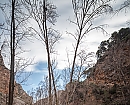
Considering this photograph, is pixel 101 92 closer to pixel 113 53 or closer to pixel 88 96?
pixel 88 96

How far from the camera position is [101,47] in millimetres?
30375

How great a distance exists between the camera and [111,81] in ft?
79.3

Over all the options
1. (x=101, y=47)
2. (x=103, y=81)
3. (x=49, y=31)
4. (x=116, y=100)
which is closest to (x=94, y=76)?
(x=103, y=81)

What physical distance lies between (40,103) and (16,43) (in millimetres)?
29836

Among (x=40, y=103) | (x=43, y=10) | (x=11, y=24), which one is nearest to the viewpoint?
(x=11, y=24)

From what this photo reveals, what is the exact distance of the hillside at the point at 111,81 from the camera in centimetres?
1898

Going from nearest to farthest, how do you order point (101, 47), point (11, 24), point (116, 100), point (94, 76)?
point (11, 24) → point (116, 100) → point (94, 76) → point (101, 47)

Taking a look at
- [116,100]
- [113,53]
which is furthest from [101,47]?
[116,100]

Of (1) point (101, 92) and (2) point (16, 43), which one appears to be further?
(1) point (101, 92)

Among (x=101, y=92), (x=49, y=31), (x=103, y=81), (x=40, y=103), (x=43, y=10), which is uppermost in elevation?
(x=43, y=10)

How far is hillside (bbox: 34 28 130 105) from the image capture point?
1898cm

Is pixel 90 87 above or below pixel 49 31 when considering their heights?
below

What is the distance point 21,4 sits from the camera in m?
5.67

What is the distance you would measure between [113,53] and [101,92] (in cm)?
660
